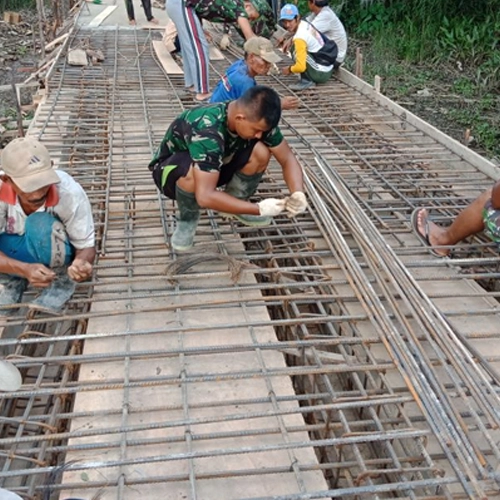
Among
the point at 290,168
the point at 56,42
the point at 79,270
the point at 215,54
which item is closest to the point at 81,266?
the point at 79,270

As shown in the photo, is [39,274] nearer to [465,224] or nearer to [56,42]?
[465,224]

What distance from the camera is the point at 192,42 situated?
4.61 metres

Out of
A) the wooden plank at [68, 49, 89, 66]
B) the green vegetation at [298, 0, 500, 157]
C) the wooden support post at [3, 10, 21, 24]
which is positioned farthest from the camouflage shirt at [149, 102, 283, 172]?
the wooden support post at [3, 10, 21, 24]

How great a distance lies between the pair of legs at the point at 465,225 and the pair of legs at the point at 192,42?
7.99 feet

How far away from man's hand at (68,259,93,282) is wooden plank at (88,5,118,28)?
20.4ft

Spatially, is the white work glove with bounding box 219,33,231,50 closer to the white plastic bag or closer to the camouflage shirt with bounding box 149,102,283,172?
the white plastic bag

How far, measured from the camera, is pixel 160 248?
2.78 metres

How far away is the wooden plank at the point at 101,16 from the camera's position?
7.70 m

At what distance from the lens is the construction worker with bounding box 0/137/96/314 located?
206cm

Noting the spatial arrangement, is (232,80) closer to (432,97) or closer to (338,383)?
(338,383)

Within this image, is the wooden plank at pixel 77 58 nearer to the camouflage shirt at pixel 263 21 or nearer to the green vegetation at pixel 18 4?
the camouflage shirt at pixel 263 21

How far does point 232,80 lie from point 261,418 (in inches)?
83.7

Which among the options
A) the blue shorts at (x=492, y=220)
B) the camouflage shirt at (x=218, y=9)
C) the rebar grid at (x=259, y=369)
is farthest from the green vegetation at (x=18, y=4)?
the blue shorts at (x=492, y=220)

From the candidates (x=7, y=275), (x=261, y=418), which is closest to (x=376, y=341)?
(x=261, y=418)
